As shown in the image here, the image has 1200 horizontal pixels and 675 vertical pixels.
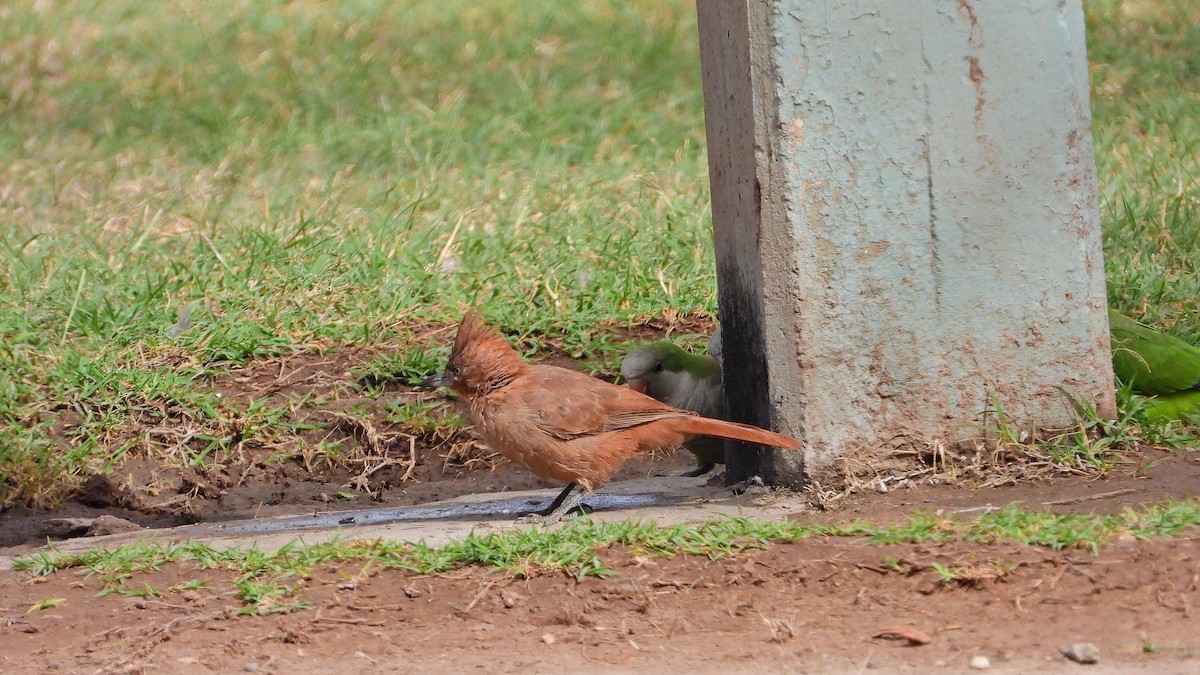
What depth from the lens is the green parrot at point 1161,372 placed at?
17.1 feet

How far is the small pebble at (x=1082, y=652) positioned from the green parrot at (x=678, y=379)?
2472 millimetres

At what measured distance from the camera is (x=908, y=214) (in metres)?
4.68

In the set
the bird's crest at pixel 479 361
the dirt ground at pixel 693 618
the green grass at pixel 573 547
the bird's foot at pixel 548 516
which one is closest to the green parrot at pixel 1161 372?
the green grass at pixel 573 547

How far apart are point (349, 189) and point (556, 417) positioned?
4.06 metres

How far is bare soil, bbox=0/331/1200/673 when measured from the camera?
3.62 metres

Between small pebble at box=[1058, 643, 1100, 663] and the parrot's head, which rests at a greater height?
the parrot's head

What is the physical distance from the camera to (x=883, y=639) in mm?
3676

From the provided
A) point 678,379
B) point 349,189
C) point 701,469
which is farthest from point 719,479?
point 349,189

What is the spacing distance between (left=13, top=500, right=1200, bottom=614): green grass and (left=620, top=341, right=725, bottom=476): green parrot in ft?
4.52

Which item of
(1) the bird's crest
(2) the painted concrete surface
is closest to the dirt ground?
(2) the painted concrete surface

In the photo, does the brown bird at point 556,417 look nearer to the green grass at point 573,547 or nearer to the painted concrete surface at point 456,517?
the painted concrete surface at point 456,517

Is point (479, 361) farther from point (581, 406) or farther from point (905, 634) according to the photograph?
point (905, 634)

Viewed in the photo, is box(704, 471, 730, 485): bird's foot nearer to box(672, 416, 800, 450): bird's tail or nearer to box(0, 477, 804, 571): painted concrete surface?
box(0, 477, 804, 571): painted concrete surface

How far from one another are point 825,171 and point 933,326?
25.5 inches
